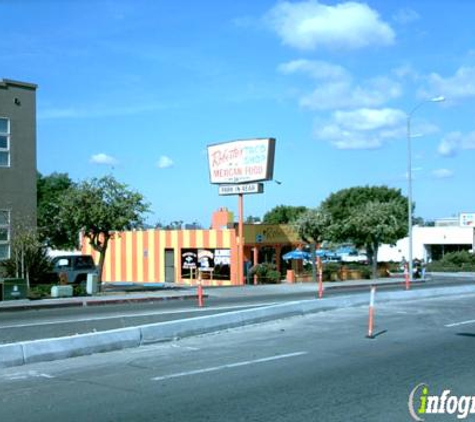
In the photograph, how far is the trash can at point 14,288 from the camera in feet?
80.2

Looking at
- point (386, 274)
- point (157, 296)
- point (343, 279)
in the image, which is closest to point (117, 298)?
point (157, 296)

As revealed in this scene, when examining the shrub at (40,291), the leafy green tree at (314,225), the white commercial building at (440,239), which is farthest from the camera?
the white commercial building at (440,239)

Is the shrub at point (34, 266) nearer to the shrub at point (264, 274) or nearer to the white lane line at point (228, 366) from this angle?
the shrub at point (264, 274)

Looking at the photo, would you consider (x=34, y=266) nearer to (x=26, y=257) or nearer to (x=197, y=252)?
(x=26, y=257)

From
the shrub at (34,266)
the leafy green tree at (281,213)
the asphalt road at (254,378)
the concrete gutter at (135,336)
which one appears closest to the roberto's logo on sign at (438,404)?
the asphalt road at (254,378)

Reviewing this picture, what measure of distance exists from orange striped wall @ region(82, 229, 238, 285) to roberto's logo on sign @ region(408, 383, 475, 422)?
32986 mm

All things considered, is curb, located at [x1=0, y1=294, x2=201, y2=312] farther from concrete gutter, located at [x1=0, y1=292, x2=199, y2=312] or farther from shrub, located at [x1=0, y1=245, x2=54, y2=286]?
shrub, located at [x1=0, y1=245, x2=54, y2=286]

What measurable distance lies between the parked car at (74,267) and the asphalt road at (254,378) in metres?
18.4

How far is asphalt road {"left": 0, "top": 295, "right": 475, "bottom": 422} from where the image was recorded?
307 inches

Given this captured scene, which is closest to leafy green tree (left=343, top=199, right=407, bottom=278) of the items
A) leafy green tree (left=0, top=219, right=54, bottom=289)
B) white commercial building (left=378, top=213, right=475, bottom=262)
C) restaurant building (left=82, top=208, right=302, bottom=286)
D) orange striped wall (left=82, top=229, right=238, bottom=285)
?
restaurant building (left=82, top=208, right=302, bottom=286)

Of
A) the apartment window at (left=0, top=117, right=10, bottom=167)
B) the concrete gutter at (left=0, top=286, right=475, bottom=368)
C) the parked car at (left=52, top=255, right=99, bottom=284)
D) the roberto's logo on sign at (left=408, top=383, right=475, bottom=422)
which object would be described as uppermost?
the apartment window at (left=0, top=117, right=10, bottom=167)

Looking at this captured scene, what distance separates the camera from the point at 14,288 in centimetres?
2464

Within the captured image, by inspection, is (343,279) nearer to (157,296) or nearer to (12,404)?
(157,296)

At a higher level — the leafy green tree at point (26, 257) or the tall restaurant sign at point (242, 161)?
the tall restaurant sign at point (242, 161)
